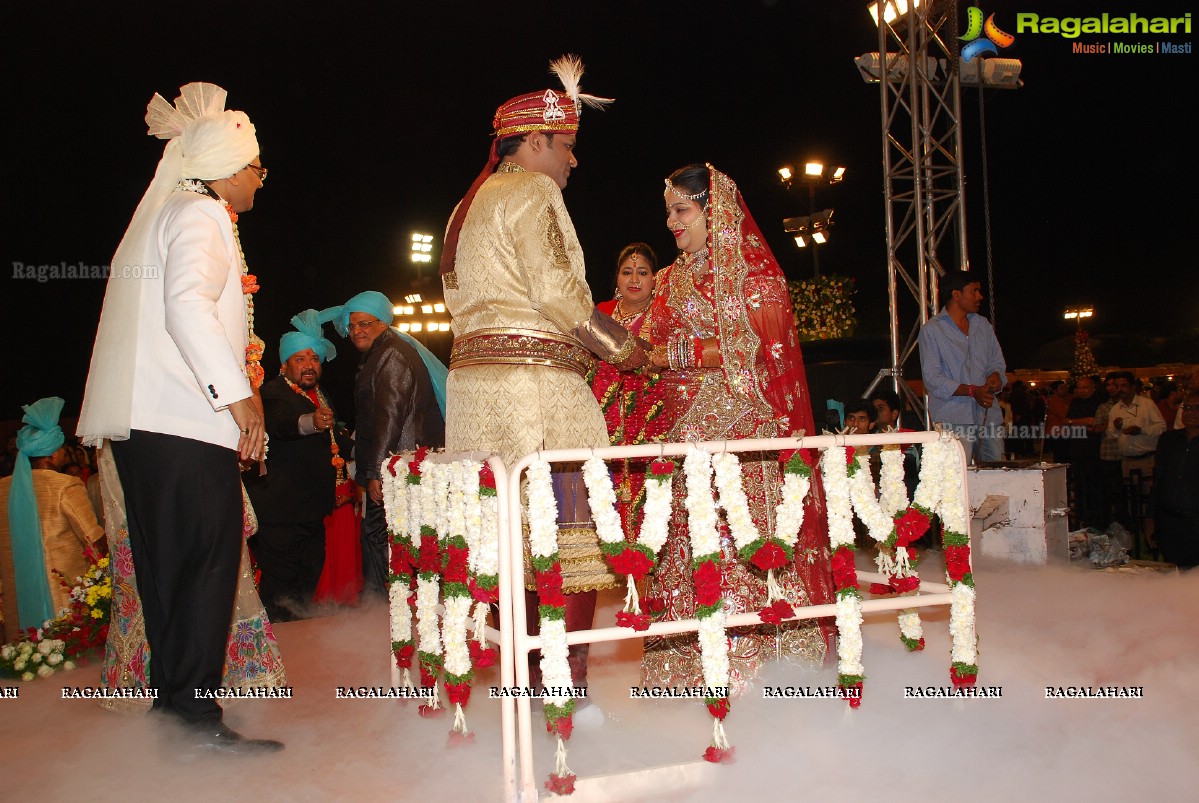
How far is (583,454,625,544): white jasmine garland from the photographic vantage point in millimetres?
2473

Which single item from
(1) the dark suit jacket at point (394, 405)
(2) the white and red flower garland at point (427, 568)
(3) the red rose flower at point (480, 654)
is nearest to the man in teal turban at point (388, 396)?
(1) the dark suit jacket at point (394, 405)

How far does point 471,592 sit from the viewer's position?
2.52 metres

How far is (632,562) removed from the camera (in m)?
2.48

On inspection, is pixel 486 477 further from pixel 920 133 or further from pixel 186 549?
pixel 920 133

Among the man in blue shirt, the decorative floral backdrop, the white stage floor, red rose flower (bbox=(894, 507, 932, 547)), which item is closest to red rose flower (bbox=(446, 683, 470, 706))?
the white stage floor

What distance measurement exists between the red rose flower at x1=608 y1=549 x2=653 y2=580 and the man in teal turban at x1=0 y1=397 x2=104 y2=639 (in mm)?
3374

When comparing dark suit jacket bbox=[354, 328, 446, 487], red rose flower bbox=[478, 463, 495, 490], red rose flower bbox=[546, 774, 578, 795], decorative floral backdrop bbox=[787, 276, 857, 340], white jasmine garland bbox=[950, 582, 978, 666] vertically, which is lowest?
red rose flower bbox=[546, 774, 578, 795]

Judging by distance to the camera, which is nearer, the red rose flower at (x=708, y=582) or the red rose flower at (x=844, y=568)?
the red rose flower at (x=708, y=582)

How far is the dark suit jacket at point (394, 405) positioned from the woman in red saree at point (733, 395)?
6.18 feet

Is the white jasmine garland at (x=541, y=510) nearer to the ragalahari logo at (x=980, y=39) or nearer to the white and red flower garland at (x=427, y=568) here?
the white and red flower garland at (x=427, y=568)

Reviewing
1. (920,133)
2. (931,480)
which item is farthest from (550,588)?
(920,133)

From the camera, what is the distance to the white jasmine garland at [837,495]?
2.78m

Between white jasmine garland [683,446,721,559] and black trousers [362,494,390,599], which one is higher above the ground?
white jasmine garland [683,446,721,559]

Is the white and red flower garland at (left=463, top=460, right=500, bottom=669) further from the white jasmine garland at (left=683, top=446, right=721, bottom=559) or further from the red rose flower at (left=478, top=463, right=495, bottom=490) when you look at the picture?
the white jasmine garland at (left=683, top=446, right=721, bottom=559)
